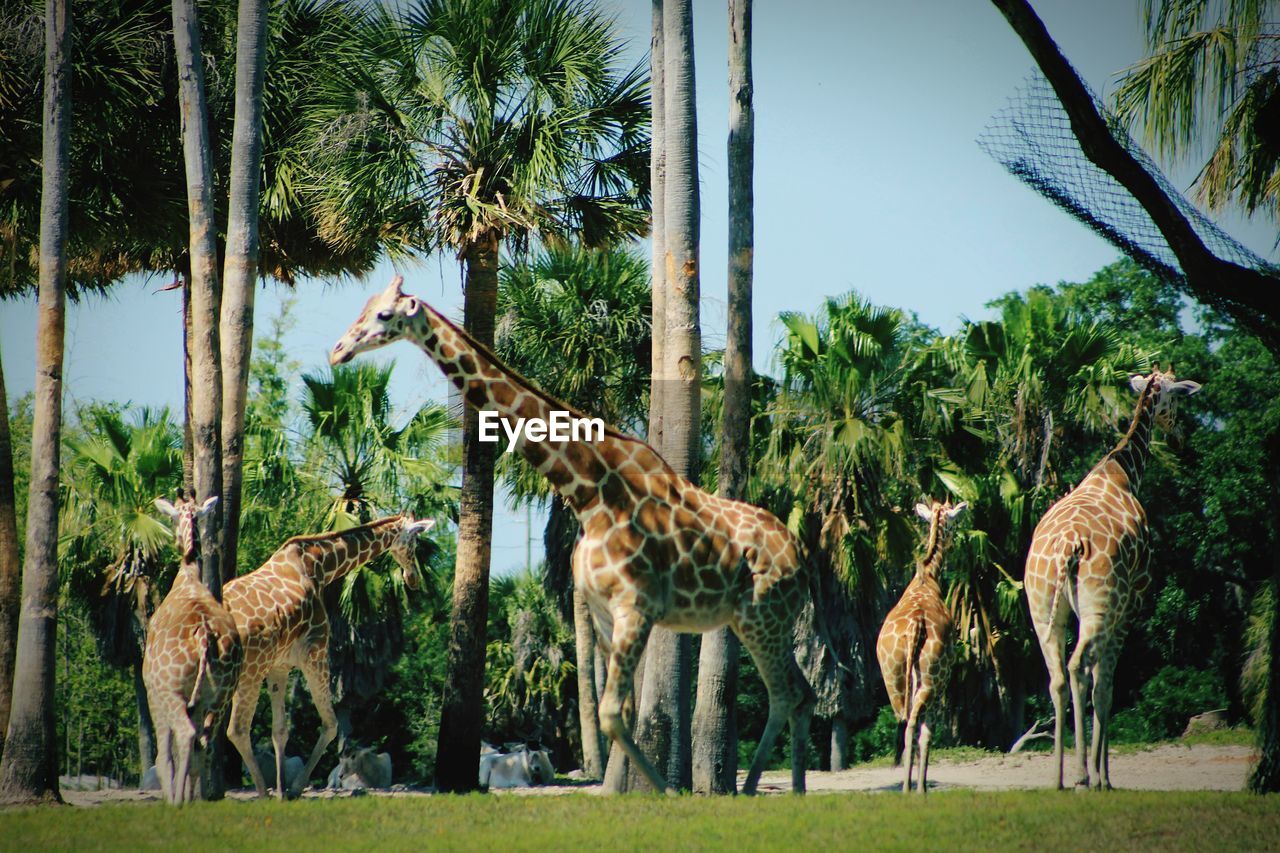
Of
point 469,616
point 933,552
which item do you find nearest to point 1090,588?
point 933,552

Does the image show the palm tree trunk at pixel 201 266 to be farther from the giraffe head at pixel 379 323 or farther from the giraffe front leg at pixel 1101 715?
the giraffe front leg at pixel 1101 715

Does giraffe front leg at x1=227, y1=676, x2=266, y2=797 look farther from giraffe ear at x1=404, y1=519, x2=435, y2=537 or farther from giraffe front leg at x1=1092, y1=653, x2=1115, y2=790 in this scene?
giraffe front leg at x1=1092, y1=653, x2=1115, y2=790

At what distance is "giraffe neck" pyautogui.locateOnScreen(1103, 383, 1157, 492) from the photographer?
39.9 ft

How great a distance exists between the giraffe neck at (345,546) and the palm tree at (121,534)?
27.9 feet

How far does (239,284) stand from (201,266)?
1.69 feet

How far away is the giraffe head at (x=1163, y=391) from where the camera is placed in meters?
12.2

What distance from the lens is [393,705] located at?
37250 mm

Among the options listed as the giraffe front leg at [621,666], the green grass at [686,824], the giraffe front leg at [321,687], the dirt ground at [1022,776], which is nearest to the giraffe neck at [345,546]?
the giraffe front leg at [321,687]

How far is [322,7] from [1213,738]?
19422 millimetres

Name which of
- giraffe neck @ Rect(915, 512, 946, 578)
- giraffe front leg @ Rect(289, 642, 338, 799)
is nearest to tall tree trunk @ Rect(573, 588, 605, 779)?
giraffe front leg @ Rect(289, 642, 338, 799)

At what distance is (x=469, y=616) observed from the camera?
17203mm

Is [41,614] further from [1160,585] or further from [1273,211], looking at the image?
[1160,585]

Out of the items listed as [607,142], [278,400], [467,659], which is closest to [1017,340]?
[607,142]

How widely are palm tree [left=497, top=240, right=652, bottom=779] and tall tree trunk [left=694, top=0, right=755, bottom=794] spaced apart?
9163 millimetres
